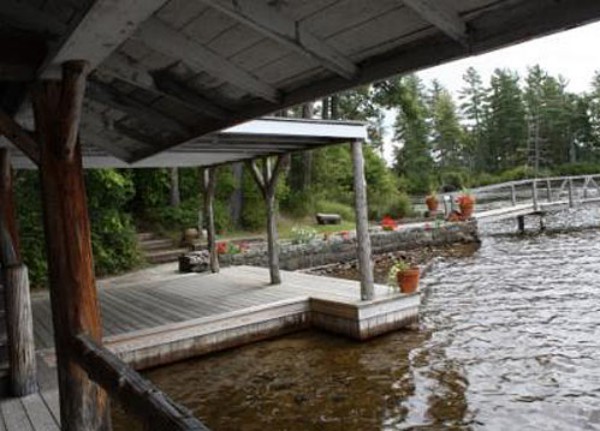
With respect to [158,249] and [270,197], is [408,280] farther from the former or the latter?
[158,249]

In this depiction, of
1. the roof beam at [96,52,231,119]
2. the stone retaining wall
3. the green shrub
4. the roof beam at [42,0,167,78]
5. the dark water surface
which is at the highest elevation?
the roof beam at [96,52,231,119]

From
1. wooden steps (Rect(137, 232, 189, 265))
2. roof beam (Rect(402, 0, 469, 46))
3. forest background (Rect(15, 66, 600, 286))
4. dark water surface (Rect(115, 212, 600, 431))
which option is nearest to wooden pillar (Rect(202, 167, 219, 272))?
forest background (Rect(15, 66, 600, 286))

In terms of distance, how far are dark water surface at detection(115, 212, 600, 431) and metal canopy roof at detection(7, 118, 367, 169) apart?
8.21ft

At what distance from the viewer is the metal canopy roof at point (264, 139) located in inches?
234

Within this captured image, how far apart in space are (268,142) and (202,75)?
3361 millimetres

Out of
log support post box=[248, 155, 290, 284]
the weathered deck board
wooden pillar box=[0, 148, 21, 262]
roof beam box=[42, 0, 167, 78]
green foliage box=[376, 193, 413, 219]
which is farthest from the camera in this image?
green foliage box=[376, 193, 413, 219]

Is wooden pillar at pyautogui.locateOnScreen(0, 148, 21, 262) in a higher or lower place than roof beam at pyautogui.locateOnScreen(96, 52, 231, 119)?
lower

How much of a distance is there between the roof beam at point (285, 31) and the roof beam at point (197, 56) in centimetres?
52

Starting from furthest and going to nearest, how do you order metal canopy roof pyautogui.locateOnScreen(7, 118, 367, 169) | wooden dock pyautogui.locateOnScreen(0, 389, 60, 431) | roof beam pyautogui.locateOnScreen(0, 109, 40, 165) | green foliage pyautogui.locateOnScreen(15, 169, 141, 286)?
green foliage pyautogui.locateOnScreen(15, 169, 141, 286) → metal canopy roof pyautogui.locateOnScreen(7, 118, 367, 169) → wooden dock pyautogui.locateOnScreen(0, 389, 60, 431) → roof beam pyautogui.locateOnScreen(0, 109, 40, 165)

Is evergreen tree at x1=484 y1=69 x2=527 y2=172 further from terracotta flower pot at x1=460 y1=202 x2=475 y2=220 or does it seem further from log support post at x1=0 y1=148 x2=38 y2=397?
log support post at x1=0 y1=148 x2=38 y2=397

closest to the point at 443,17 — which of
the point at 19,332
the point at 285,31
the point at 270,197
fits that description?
the point at 285,31

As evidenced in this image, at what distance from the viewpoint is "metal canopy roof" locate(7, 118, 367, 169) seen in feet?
19.5

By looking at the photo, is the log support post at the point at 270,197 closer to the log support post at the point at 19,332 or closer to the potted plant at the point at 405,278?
the potted plant at the point at 405,278

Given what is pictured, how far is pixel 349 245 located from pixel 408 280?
6.30 meters
